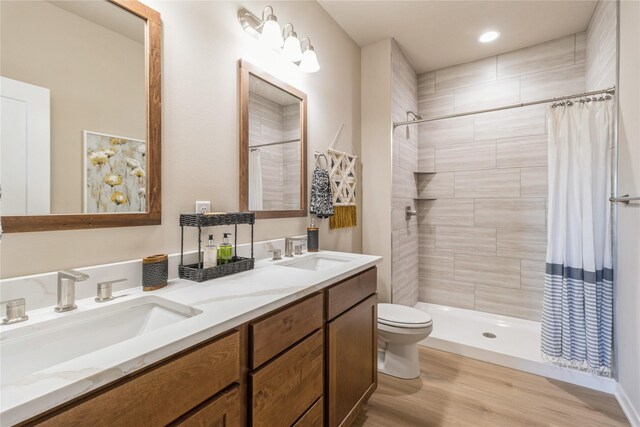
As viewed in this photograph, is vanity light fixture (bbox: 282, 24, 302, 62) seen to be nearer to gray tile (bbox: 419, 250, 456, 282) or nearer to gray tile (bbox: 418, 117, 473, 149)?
gray tile (bbox: 418, 117, 473, 149)

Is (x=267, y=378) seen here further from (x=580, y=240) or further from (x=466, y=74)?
(x=466, y=74)

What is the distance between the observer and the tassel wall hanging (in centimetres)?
227

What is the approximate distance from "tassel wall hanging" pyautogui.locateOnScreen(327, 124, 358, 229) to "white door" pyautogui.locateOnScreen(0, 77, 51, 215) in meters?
1.60

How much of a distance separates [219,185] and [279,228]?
50 cm

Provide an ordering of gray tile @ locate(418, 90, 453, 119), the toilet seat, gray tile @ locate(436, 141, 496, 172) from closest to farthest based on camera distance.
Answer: the toilet seat < gray tile @ locate(436, 141, 496, 172) < gray tile @ locate(418, 90, 453, 119)

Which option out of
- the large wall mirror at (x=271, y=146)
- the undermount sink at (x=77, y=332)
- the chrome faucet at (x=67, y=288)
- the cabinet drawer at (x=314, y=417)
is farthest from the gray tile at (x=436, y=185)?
the chrome faucet at (x=67, y=288)

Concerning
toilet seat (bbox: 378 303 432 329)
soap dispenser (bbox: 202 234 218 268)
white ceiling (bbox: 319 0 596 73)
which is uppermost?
white ceiling (bbox: 319 0 596 73)

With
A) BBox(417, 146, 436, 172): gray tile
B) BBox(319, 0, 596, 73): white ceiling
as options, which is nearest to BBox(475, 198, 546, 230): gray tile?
BBox(417, 146, 436, 172): gray tile

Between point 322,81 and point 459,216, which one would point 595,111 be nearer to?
point 459,216

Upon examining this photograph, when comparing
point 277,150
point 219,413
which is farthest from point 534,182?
point 219,413

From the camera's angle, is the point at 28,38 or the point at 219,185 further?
the point at 219,185

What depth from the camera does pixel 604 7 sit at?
204cm

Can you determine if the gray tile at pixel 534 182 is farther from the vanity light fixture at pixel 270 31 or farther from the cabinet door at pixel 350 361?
the vanity light fixture at pixel 270 31

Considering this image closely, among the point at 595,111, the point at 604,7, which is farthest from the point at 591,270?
the point at 604,7
